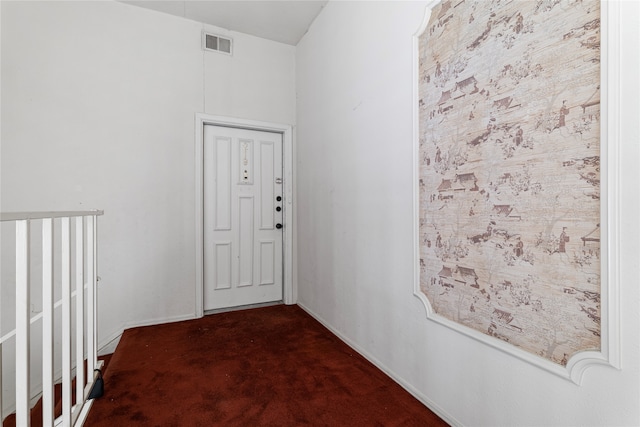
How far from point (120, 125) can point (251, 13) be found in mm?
1533

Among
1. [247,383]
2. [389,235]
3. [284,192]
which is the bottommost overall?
[247,383]

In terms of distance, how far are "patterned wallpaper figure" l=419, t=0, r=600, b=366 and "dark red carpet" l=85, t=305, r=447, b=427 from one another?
2.12 ft

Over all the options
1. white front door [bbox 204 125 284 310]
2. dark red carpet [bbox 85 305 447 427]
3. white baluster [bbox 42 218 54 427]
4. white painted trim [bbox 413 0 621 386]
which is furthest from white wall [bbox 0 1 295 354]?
white painted trim [bbox 413 0 621 386]

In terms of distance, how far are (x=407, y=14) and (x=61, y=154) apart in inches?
108

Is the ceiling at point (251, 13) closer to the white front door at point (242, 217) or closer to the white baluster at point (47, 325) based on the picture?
the white front door at point (242, 217)

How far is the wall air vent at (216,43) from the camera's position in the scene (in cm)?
297

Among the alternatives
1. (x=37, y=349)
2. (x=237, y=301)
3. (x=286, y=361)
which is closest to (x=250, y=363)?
(x=286, y=361)

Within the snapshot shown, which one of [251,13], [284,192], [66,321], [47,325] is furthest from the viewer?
[284,192]

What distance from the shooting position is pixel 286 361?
6.87 feet

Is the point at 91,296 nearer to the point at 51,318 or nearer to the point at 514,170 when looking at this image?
the point at 51,318

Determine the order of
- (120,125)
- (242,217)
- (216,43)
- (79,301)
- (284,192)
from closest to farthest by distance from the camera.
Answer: (79,301), (120,125), (216,43), (242,217), (284,192)

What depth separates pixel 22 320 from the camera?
964 millimetres

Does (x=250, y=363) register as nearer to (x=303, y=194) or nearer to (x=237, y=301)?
(x=237, y=301)

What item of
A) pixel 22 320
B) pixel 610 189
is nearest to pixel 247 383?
pixel 22 320
